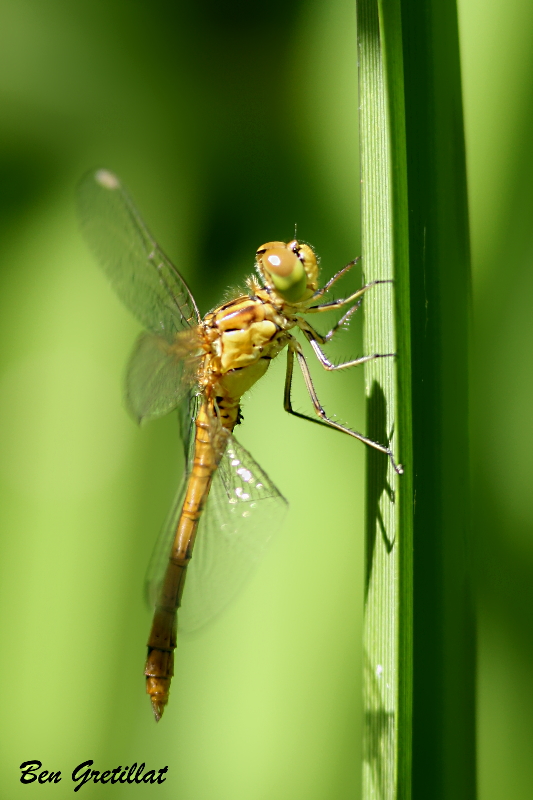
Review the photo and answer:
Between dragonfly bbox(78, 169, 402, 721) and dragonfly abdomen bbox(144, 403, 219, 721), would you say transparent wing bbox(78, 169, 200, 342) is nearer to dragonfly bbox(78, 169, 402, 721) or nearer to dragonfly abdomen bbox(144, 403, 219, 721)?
dragonfly bbox(78, 169, 402, 721)

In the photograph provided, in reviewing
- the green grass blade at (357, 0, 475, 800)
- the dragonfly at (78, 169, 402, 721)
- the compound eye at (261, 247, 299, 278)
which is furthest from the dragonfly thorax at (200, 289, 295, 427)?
the green grass blade at (357, 0, 475, 800)

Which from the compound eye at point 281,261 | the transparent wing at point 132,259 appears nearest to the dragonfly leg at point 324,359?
the compound eye at point 281,261

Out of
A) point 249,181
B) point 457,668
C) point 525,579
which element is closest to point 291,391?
point 249,181

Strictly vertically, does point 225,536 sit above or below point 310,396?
below

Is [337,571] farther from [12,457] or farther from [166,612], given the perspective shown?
[12,457]

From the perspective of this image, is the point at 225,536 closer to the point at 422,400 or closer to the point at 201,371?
the point at 201,371

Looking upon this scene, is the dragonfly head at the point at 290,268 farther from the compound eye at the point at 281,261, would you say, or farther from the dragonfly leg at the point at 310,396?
the dragonfly leg at the point at 310,396

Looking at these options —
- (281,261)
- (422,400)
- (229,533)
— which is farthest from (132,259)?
(422,400)
